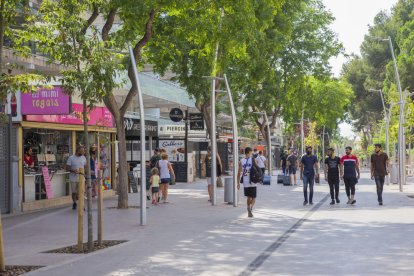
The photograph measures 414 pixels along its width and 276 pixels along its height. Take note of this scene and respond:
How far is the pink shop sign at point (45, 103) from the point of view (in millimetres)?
21250

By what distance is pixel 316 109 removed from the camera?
183ft

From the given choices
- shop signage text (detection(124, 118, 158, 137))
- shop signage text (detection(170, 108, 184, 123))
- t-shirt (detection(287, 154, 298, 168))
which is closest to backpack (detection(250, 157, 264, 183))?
shop signage text (detection(124, 118, 158, 137))

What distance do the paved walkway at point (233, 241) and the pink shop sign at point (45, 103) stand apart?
3197 millimetres

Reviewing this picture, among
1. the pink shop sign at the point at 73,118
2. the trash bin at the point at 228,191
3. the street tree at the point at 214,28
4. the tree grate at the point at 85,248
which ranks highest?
the street tree at the point at 214,28

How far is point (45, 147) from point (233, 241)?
12.8 meters

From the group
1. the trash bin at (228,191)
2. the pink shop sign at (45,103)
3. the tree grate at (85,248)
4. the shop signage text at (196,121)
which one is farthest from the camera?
the shop signage text at (196,121)

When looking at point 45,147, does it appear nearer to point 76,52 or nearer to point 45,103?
point 45,103

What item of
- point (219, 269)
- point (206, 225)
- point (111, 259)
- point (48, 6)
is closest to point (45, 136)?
point (206, 225)

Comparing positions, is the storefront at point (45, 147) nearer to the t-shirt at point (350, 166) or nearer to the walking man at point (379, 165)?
the t-shirt at point (350, 166)

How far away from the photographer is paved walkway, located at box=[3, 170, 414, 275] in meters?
9.46

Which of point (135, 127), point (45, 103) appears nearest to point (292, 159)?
point (135, 127)

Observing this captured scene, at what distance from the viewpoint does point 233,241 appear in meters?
12.3

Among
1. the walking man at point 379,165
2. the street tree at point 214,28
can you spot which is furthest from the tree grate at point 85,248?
the walking man at point 379,165

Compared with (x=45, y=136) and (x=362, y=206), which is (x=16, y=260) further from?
(x=45, y=136)
